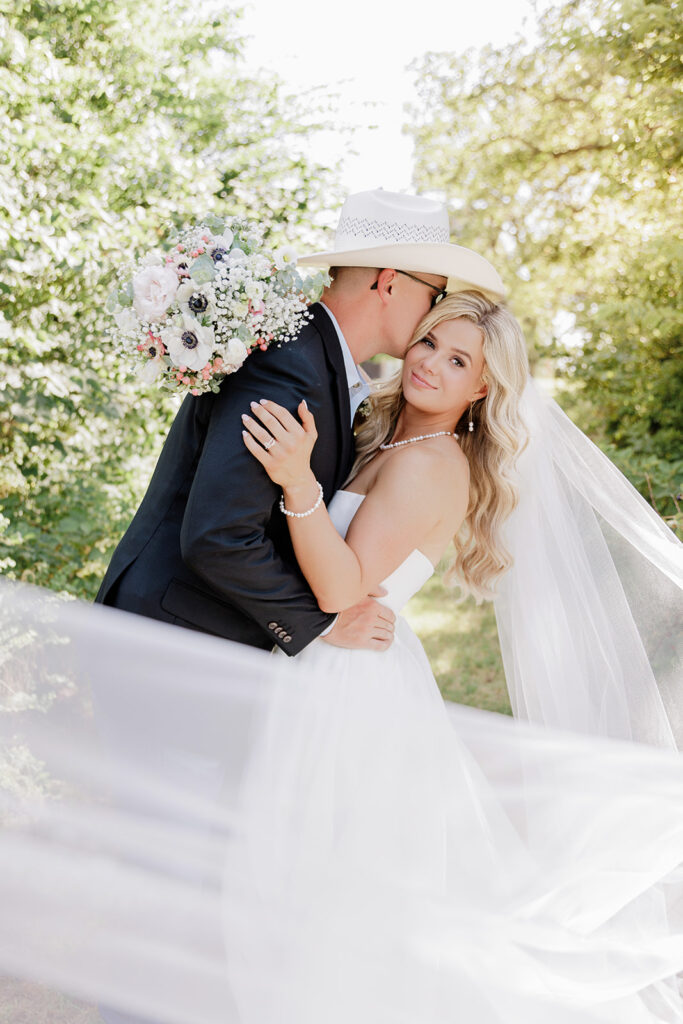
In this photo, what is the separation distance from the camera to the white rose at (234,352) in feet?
6.64

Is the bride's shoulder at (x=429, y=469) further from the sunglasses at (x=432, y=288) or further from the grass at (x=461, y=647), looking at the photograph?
the grass at (x=461, y=647)

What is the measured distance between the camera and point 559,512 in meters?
2.78

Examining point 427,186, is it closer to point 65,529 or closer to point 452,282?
point 65,529

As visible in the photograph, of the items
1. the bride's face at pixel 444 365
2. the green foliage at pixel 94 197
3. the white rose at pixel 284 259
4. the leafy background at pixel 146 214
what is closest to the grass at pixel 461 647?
the leafy background at pixel 146 214

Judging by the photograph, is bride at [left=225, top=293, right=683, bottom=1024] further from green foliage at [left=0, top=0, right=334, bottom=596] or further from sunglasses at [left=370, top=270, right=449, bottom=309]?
green foliage at [left=0, top=0, right=334, bottom=596]

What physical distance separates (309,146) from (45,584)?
2977 mm

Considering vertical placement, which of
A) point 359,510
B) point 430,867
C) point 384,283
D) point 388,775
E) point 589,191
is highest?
point 589,191

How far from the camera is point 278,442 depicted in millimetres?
2047

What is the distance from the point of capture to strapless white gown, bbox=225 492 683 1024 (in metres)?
2.26

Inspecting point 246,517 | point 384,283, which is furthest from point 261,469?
point 384,283

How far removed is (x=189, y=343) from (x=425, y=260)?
0.79 m

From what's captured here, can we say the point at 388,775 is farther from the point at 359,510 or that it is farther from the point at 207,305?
the point at 207,305

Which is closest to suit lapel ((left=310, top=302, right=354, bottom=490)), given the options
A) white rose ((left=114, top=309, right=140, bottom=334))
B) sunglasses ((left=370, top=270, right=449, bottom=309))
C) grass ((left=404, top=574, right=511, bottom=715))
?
sunglasses ((left=370, top=270, right=449, bottom=309))

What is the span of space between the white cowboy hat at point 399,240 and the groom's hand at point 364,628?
3.15ft
